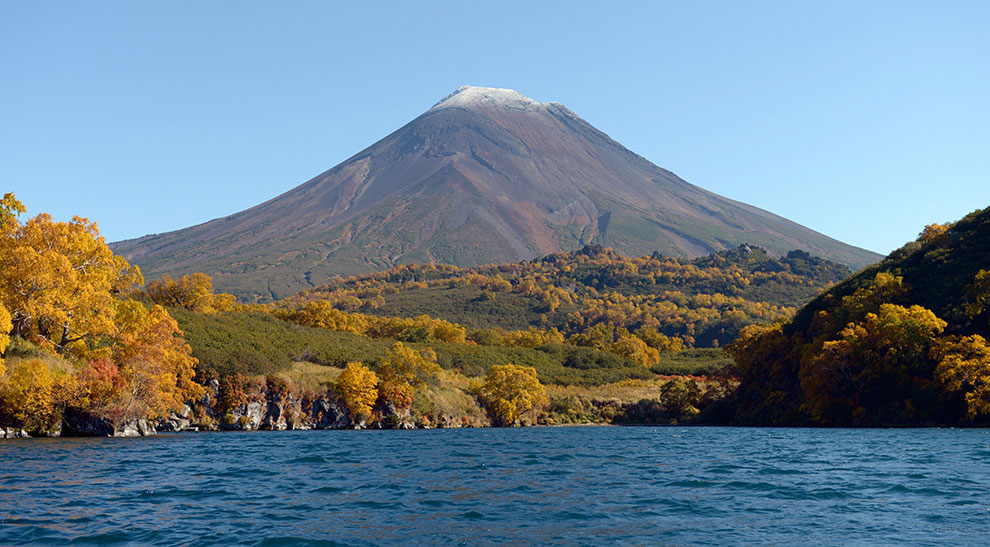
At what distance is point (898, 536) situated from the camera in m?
15.7

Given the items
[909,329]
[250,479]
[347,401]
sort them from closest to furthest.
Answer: [250,479], [909,329], [347,401]

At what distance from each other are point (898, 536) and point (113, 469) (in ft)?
80.4

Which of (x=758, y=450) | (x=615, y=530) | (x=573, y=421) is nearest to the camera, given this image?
(x=615, y=530)

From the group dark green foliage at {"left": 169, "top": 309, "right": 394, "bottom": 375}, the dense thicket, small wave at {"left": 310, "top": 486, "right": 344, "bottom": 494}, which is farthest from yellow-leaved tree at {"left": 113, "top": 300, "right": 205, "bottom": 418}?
small wave at {"left": 310, "top": 486, "right": 344, "bottom": 494}

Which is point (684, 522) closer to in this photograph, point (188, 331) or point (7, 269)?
point (7, 269)

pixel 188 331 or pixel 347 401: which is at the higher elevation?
pixel 188 331

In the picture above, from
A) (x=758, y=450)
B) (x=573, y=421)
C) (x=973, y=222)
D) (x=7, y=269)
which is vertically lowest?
(x=573, y=421)

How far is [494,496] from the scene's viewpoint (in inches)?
850

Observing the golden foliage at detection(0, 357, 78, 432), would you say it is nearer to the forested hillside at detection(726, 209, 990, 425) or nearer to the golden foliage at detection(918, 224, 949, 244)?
the forested hillside at detection(726, 209, 990, 425)

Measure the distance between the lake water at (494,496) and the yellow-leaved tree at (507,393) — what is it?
4373cm

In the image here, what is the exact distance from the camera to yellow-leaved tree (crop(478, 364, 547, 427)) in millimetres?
80250

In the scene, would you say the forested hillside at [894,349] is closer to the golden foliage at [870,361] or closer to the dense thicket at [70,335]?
the golden foliage at [870,361]

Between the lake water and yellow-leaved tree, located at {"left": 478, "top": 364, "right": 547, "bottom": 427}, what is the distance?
43.7 m

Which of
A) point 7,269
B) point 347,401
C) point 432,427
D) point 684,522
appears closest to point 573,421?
point 432,427
